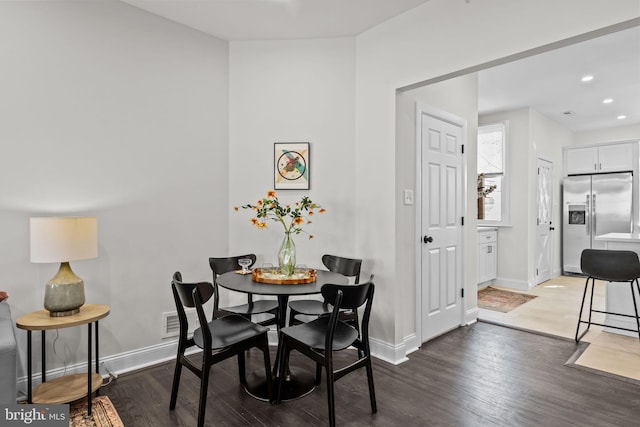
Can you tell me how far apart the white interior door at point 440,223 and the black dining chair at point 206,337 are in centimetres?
171

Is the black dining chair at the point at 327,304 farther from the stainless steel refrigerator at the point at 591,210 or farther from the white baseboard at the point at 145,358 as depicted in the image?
the stainless steel refrigerator at the point at 591,210

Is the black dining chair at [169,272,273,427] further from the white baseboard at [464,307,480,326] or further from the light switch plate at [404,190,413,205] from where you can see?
the white baseboard at [464,307,480,326]

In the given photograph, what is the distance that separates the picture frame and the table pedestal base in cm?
158

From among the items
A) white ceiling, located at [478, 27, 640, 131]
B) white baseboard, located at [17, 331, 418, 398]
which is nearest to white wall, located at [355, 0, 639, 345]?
white baseboard, located at [17, 331, 418, 398]

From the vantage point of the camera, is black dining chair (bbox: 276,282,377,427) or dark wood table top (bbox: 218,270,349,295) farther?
dark wood table top (bbox: 218,270,349,295)

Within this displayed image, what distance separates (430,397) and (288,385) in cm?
96

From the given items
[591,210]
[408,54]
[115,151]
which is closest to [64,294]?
[115,151]

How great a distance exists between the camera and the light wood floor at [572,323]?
2930 mm

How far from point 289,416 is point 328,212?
1709 mm

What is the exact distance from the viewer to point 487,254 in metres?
5.71

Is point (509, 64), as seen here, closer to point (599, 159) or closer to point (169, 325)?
point (599, 159)

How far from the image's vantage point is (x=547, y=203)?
631cm

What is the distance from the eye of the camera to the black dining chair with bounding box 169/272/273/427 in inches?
77.2

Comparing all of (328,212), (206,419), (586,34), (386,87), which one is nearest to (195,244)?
(328,212)
